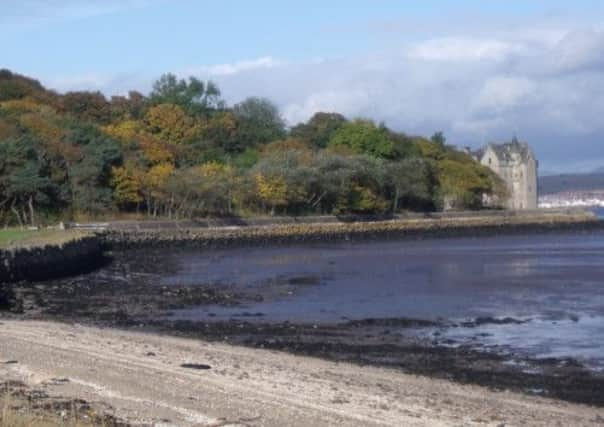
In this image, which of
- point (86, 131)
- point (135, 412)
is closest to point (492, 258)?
point (86, 131)

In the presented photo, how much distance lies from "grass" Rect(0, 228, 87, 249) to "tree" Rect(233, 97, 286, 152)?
163 ft

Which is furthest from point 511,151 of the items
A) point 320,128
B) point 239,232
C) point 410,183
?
point 239,232

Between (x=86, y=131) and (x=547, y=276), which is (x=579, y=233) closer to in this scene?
(x=86, y=131)

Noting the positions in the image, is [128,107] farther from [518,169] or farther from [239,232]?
[518,169]

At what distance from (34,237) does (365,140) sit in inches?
2377

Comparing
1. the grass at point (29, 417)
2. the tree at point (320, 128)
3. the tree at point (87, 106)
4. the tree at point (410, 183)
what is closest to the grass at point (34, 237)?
the grass at point (29, 417)

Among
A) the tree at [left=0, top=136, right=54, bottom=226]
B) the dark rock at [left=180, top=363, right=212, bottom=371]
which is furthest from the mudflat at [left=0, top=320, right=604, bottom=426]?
the tree at [left=0, top=136, right=54, bottom=226]

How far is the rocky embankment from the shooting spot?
73.2 m

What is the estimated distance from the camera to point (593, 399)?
1823cm

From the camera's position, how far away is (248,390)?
1698 centimetres

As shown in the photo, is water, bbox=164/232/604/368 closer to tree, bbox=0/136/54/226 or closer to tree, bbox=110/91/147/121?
tree, bbox=0/136/54/226

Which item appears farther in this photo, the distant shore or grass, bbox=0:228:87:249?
grass, bbox=0:228:87:249

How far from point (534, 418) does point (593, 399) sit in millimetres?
2580

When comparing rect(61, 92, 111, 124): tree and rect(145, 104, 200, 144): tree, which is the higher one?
rect(61, 92, 111, 124): tree
